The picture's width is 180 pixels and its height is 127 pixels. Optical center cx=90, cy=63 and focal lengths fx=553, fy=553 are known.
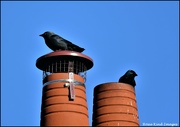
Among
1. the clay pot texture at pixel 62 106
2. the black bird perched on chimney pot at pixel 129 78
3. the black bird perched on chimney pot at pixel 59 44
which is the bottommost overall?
the clay pot texture at pixel 62 106

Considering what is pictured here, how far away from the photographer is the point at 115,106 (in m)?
23.7

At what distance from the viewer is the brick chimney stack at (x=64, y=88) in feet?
69.5

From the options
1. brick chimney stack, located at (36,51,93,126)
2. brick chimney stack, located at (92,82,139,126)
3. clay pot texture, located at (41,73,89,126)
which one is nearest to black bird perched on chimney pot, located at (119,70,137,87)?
brick chimney stack, located at (92,82,139,126)

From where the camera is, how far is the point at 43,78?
22734mm

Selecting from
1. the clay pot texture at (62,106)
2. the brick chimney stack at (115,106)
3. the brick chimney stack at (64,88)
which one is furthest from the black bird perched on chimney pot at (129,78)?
the clay pot texture at (62,106)

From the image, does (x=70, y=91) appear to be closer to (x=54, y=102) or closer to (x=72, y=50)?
(x=54, y=102)

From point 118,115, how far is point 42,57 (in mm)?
4118

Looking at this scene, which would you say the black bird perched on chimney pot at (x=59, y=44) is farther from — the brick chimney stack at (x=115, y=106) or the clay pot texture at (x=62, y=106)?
the brick chimney stack at (x=115, y=106)

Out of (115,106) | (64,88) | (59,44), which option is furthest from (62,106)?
(115,106)

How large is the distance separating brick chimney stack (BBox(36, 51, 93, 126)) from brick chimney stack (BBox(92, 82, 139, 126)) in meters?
1.78

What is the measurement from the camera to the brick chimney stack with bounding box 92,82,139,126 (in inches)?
924

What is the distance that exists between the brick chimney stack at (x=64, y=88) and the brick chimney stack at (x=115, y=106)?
5.85 feet

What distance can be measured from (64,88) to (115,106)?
300cm

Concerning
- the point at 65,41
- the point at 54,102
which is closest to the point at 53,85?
the point at 54,102
